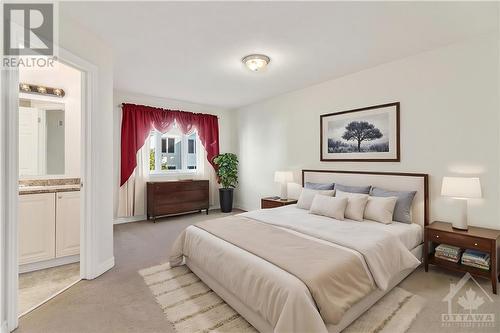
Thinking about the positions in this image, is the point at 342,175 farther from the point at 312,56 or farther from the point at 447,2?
the point at 447,2

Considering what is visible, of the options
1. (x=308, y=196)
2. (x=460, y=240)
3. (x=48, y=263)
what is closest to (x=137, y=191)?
(x=48, y=263)

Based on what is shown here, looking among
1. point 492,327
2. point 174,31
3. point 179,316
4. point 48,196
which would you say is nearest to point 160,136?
point 48,196

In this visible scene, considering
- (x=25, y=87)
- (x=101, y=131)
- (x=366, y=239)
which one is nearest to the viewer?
(x=366, y=239)

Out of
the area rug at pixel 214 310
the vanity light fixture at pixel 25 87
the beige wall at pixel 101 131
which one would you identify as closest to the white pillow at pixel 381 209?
the area rug at pixel 214 310

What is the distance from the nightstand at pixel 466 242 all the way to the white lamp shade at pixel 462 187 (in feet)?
1.26

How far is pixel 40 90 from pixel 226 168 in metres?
3.60

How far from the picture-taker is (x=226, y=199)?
5.88 metres

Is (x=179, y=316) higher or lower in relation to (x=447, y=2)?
lower

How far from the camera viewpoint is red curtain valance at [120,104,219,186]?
4.89 metres

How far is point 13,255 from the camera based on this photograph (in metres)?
1.82

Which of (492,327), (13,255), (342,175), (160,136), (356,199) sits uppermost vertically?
(160,136)

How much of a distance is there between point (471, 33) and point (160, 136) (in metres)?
5.30

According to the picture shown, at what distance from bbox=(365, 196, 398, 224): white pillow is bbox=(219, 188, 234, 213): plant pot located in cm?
344

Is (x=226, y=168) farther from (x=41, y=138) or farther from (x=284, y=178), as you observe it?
(x=41, y=138)
